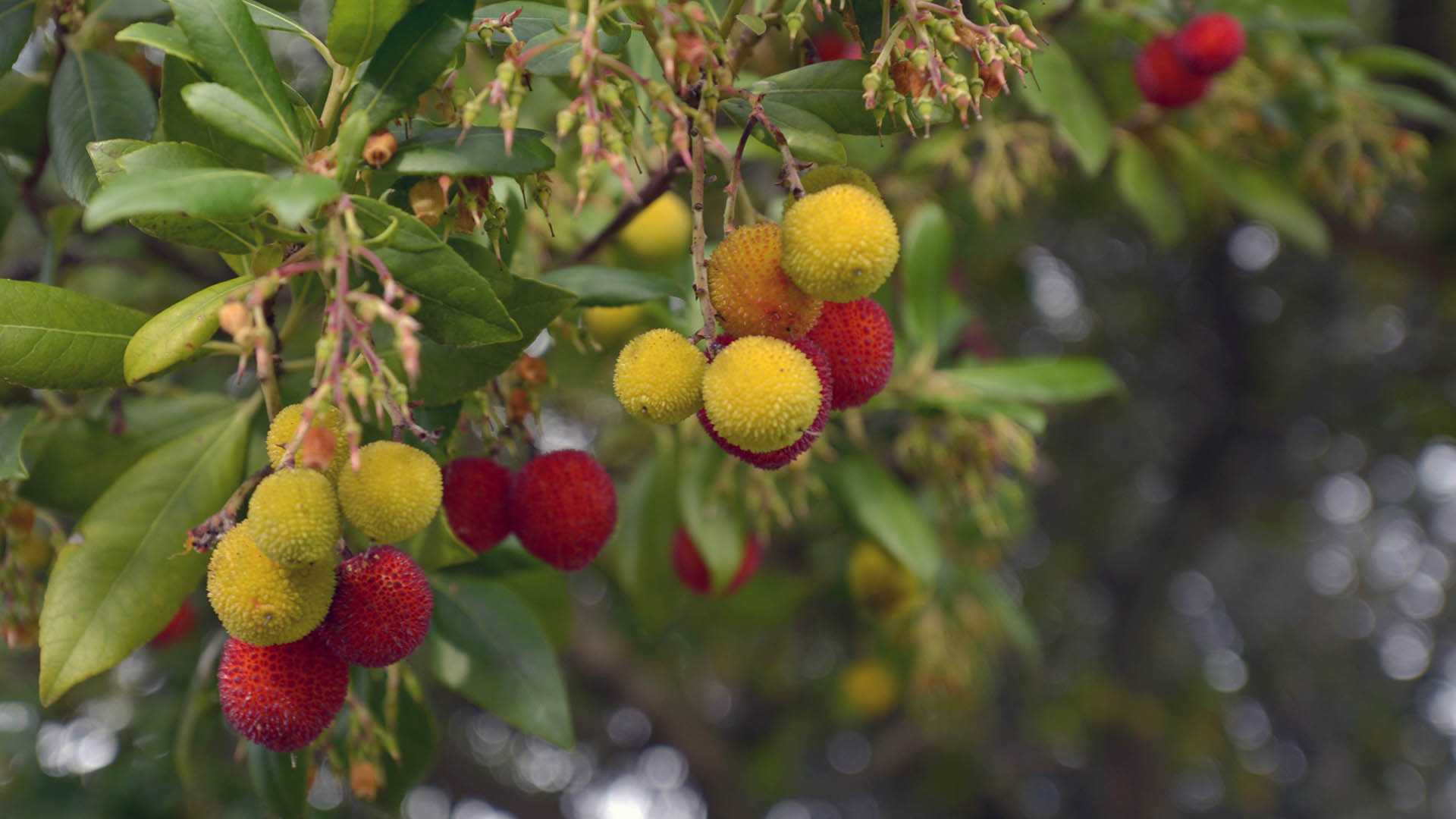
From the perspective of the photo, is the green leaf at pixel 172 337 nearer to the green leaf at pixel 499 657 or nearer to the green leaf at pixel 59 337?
the green leaf at pixel 59 337

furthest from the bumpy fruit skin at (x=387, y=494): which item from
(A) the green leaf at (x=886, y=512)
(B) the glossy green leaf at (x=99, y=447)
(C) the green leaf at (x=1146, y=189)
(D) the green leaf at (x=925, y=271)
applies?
(C) the green leaf at (x=1146, y=189)

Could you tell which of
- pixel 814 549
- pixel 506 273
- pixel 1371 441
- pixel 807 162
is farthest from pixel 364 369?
pixel 1371 441

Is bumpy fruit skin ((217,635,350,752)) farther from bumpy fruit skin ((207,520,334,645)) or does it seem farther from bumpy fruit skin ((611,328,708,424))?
bumpy fruit skin ((611,328,708,424))

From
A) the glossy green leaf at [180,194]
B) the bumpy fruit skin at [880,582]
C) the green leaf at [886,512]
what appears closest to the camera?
the glossy green leaf at [180,194]

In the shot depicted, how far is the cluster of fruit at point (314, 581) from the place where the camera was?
884mm

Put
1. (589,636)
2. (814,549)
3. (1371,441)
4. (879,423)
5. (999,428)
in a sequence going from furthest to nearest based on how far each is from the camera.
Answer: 1. (1371,441)
2. (589,636)
3. (814,549)
4. (879,423)
5. (999,428)

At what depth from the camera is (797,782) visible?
618 centimetres

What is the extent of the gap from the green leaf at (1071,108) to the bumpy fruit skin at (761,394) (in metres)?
1.47

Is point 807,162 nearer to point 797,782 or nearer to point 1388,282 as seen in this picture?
point 1388,282

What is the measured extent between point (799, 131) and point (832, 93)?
0.06 m

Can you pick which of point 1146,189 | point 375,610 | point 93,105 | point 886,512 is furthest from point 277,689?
point 1146,189

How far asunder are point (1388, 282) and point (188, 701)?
16.8 ft

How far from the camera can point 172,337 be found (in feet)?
3.11

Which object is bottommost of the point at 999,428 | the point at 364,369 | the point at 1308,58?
the point at 999,428
